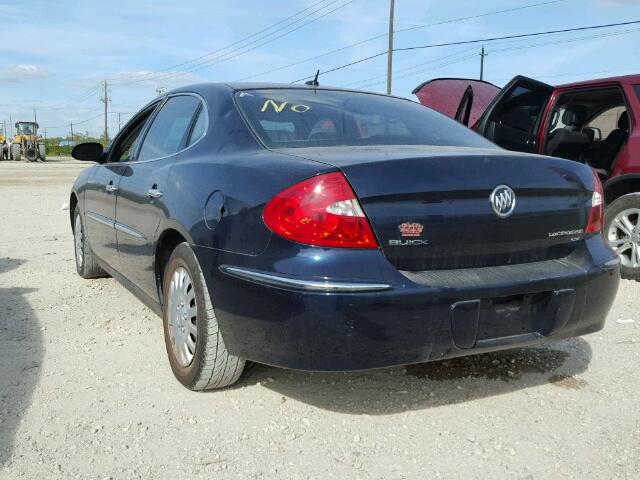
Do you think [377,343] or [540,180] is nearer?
[377,343]

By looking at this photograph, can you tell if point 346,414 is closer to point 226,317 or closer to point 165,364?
point 226,317

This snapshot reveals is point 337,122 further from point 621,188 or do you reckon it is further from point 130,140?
point 621,188

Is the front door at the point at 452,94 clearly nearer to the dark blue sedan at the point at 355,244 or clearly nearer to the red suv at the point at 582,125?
the red suv at the point at 582,125

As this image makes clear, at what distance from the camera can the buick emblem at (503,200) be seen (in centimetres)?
257

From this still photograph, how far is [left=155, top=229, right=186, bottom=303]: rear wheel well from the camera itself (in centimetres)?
320

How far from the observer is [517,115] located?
21.4 ft

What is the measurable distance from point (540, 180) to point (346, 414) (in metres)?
1.29

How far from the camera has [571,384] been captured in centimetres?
322

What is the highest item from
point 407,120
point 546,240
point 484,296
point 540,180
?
point 407,120

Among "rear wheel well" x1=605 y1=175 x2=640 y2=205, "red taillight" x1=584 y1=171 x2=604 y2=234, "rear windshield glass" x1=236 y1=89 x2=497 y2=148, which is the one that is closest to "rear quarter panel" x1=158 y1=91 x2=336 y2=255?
"rear windshield glass" x1=236 y1=89 x2=497 y2=148

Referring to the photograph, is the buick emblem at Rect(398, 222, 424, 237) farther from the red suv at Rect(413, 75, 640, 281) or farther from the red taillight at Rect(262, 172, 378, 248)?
the red suv at Rect(413, 75, 640, 281)

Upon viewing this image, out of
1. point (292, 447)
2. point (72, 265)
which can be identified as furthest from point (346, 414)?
point (72, 265)

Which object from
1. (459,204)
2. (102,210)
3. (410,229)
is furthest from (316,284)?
(102,210)

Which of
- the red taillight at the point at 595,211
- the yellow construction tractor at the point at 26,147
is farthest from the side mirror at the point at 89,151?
the yellow construction tractor at the point at 26,147
